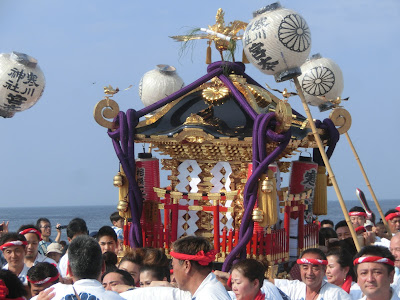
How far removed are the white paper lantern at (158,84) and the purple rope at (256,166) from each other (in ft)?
6.47

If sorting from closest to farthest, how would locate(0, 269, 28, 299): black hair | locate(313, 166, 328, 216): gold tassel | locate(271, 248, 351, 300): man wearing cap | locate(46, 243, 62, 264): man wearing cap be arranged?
locate(0, 269, 28, 299): black hair → locate(271, 248, 351, 300): man wearing cap → locate(46, 243, 62, 264): man wearing cap → locate(313, 166, 328, 216): gold tassel

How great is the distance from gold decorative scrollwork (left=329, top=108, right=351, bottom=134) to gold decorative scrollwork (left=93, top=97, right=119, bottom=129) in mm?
2610

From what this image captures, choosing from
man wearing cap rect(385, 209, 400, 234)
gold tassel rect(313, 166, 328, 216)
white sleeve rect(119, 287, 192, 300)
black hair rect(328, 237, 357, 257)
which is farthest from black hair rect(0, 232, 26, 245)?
man wearing cap rect(385, 209, 400, 234)

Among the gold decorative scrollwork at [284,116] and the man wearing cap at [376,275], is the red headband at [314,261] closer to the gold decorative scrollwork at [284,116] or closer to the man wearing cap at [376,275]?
the man wearing cap at [376,275]

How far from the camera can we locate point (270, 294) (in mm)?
5062

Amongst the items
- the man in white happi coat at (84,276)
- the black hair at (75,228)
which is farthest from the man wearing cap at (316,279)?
the black hair at (75,228)

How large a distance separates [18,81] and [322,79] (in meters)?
3.79

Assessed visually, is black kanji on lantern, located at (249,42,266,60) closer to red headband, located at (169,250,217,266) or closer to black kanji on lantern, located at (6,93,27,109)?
black kanji on lantern, located at (6,93,27,109)

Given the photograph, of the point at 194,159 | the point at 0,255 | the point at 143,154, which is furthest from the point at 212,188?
the point at 0,255

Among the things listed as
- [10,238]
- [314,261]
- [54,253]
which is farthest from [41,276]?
[54,253]

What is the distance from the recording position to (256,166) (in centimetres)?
779

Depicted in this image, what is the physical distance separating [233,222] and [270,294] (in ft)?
10.9

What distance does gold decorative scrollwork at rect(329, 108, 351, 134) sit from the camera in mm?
8789

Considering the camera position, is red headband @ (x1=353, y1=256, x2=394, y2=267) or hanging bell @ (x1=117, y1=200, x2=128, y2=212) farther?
hanging bell @ (x1=117, y1=200, x2=128, y2=212)
